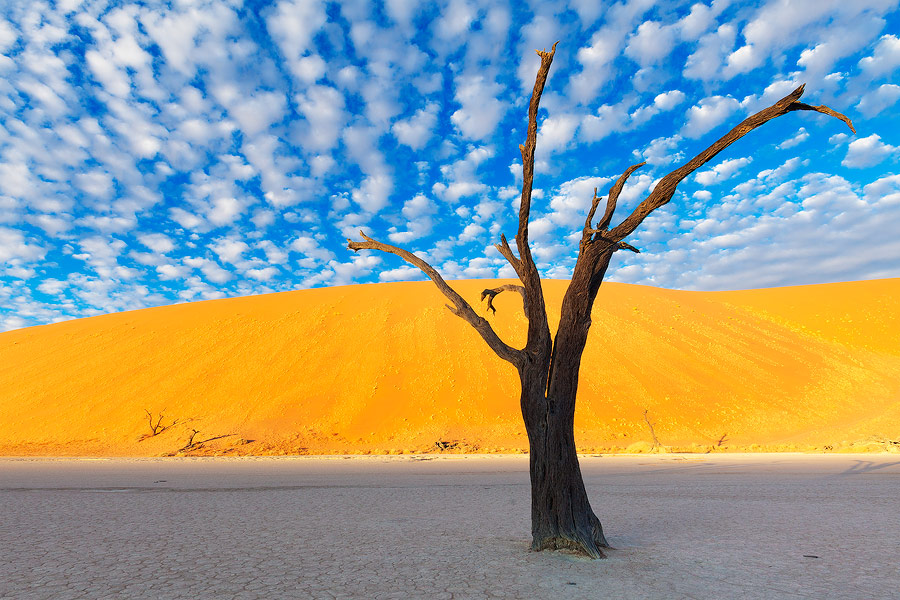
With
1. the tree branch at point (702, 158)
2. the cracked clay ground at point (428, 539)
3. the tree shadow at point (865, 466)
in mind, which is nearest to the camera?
the cracked clay ground at point (428, 539)

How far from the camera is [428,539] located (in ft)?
21.9

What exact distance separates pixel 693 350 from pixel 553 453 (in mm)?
39528

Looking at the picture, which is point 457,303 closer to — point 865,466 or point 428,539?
point 428,539

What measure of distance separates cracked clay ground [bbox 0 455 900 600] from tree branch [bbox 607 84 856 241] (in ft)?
12.4

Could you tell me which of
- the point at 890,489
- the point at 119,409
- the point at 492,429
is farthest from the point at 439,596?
the point at 119,409

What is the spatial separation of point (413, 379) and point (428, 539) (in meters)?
28.9

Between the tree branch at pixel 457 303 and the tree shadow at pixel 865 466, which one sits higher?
the tree branch at pixel 457 303

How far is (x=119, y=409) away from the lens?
106ft

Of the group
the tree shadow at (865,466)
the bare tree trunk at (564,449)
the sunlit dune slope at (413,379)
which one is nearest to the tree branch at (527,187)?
the bare tree trunk at (564,449)

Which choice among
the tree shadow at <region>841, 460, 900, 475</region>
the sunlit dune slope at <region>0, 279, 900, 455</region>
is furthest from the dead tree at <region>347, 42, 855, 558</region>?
the sunlit dune slope at <region>0, 279, 900, 455</region>

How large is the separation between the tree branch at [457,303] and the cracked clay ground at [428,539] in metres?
2.35

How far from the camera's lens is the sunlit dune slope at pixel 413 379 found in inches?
1129

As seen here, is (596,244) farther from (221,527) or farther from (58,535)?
(58,535)

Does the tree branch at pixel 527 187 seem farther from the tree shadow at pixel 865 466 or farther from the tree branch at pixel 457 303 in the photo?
the tree shadow at pixel 865 466
